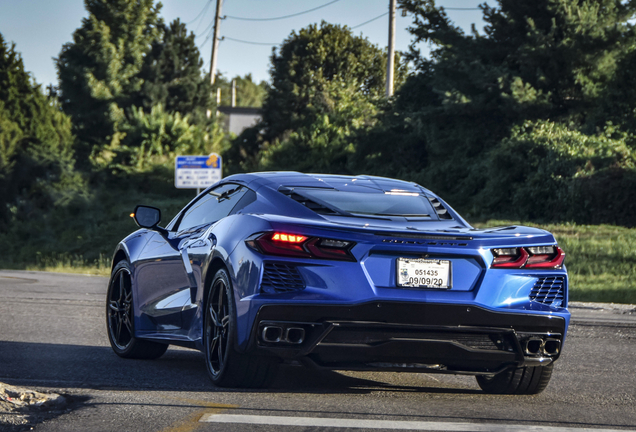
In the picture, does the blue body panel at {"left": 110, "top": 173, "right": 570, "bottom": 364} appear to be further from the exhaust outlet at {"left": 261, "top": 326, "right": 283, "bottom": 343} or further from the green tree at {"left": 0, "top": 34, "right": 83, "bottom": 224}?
the green tree at {"left": 0, "top": 34, "right": 83, "bottom": 224}

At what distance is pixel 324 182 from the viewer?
247 inches

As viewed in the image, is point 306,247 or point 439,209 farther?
point 439,209

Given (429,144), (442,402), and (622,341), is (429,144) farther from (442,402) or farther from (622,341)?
(442,402)

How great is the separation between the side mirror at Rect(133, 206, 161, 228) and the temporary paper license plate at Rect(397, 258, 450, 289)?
2672mm

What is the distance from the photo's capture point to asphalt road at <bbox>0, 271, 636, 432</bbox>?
15.1 feet

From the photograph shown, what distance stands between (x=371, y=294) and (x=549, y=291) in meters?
1.16

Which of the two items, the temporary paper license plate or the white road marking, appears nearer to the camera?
the white road marking

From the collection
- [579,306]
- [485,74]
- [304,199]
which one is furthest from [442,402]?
[485,74]

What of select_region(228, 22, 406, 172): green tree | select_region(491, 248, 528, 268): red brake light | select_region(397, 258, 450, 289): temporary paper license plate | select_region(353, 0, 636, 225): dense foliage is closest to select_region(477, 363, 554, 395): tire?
select_region(491, 248, 528, 268): red brake light

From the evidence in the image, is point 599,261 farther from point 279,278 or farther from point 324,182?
point 279,278

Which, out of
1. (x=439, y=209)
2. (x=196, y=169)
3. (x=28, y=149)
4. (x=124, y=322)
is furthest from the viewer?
(x=28, y=149)

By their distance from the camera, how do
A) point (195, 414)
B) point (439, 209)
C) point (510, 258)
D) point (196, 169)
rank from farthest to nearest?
point (196, 169) → point (439, 209) → point (510, 258) → point (195, 414)

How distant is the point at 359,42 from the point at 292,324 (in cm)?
5077

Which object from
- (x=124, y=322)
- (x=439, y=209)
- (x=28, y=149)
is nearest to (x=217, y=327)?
(x=439, y=209)
